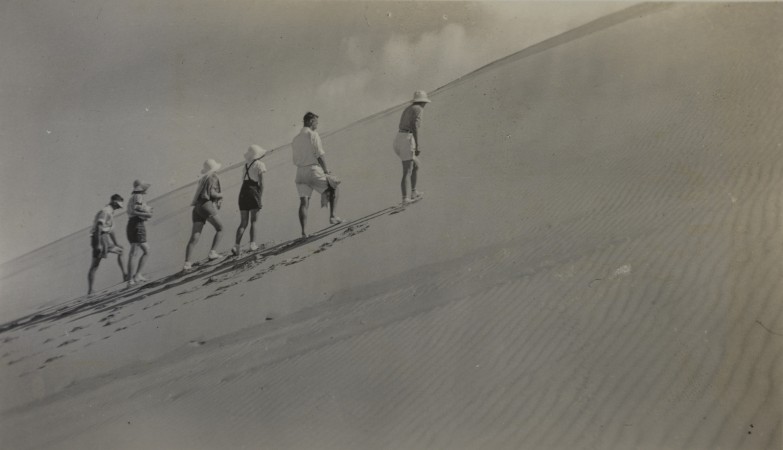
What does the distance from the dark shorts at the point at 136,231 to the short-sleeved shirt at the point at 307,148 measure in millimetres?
2238

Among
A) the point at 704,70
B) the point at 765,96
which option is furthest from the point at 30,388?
the point at 704,70

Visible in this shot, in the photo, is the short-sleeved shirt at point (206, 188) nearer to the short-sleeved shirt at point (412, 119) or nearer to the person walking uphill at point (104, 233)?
the person walking uphill at point (104, 233)

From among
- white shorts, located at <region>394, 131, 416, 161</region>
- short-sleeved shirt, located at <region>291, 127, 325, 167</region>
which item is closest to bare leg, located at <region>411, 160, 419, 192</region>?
white shorts, located at <region>394, 131, 416, 161</region>

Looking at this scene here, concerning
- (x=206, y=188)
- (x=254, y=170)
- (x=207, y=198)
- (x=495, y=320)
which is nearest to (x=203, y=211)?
(x=207, y=198)

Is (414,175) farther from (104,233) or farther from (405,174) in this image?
(104,233)

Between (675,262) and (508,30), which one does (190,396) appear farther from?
(508,30)

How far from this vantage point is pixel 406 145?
8273mm

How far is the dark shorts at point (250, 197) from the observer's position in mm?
7781

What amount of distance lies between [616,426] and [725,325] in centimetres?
141

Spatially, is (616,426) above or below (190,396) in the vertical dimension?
below

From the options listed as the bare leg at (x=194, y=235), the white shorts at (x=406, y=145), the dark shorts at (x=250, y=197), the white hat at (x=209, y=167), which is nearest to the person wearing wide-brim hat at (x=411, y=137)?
the white shorts at (x=406, y=145)

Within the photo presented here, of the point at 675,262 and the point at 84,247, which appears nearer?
the point at 675,262

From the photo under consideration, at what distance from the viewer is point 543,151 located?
913cm

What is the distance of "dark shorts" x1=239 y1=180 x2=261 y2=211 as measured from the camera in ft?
25.5
